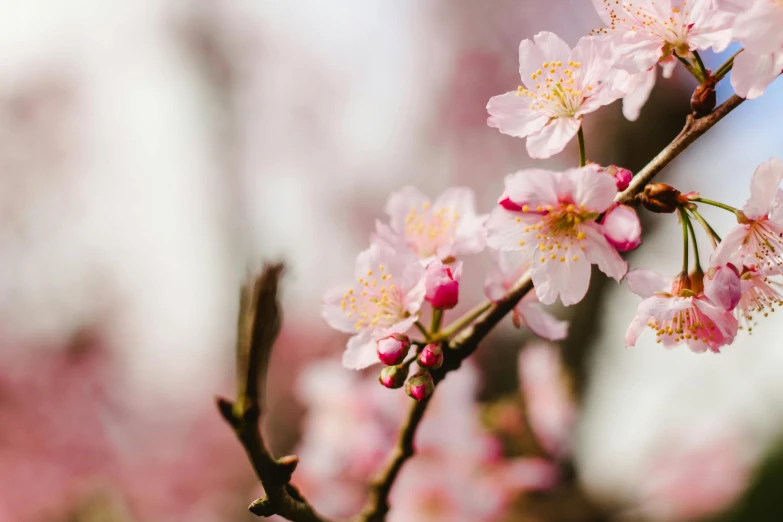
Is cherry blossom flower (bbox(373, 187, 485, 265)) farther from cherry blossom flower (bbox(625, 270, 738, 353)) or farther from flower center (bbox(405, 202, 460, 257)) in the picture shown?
cherry blossom flower (bbox(625, 270, 738, 353))

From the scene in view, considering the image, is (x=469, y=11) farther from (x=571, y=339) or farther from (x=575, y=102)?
(x=575, y=102)

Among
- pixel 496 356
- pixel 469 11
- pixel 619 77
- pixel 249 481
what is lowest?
pixel 619 77

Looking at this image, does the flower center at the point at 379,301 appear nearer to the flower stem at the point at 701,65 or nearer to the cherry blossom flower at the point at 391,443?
the flower stem at the point at 701,65

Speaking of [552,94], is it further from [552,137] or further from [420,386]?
[420,386]

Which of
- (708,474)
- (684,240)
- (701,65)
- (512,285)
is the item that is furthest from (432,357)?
(708,474)

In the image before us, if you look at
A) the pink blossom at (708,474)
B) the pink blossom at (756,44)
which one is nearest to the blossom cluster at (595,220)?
the pink blossom at (756,44)

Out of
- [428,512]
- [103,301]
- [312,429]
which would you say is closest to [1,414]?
[103,301]
